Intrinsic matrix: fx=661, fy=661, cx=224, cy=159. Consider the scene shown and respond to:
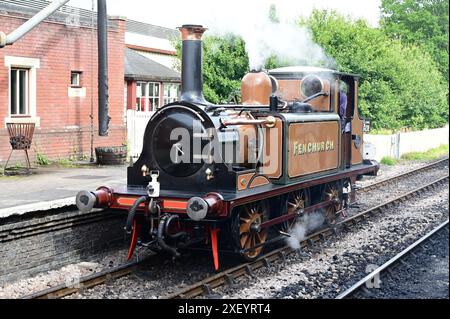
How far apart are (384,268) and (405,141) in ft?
51.5

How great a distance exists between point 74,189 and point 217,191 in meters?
3.62

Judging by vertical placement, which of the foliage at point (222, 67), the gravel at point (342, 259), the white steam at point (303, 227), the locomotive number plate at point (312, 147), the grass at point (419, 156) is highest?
the foliage at point (222, 67)

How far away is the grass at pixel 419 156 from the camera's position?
21.0 meters

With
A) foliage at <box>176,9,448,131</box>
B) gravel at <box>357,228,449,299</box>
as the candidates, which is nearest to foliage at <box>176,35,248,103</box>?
foliage at <box>176,9,448,131</box>

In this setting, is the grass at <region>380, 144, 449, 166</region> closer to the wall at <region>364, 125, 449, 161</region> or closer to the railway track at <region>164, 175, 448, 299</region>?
the wall at <region>364, 125, 449, 161</region>

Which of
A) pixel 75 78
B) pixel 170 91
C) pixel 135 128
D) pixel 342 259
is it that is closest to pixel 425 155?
pixel 170 91

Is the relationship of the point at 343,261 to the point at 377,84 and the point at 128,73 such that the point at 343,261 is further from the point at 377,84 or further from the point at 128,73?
the point at 128,73

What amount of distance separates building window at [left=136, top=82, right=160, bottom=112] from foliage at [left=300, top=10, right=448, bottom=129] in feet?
19.8

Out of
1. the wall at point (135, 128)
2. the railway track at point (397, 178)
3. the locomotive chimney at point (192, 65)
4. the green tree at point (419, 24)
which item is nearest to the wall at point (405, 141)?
the railway track at point (397, 178)

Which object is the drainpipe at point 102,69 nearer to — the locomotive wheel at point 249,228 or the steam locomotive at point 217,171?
the steam locomotive at point 217,171

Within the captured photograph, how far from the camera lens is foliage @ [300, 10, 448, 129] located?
20.8m

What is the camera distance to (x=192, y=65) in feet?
27.1

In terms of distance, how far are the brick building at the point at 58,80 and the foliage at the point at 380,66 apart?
22.8 ft
